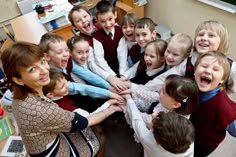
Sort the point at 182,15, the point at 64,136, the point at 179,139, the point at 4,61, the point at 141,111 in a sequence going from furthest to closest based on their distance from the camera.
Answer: the point at 182,15, the point at 141,111, the point at 64,136, the point at 4,61, the point at 179,139

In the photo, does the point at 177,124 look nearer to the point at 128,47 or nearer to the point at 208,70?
the point at 208,70

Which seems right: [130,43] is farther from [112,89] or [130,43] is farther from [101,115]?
[101,115]

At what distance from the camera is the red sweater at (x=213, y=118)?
Answer: 1.19 metres

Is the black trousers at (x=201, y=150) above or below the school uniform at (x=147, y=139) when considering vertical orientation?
below

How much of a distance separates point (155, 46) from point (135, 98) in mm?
397

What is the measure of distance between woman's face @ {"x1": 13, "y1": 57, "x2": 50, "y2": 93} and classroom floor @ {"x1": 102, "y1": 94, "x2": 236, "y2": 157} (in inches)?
39.7

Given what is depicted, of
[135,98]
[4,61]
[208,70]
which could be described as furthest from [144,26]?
[4,61]

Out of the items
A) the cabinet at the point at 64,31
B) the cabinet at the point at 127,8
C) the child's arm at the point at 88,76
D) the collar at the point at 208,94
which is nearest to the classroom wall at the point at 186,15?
the cabinet at the point at 127,8

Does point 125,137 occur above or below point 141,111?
below

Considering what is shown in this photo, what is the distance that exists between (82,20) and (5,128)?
1059mm

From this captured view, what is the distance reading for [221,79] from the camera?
4.08 feet

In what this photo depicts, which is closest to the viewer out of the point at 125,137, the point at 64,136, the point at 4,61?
the point at 4,61

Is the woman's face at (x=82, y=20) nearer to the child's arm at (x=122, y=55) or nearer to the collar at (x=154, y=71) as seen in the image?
the child's arm at (x=122, y=55)

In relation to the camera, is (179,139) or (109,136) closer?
(179,139)
